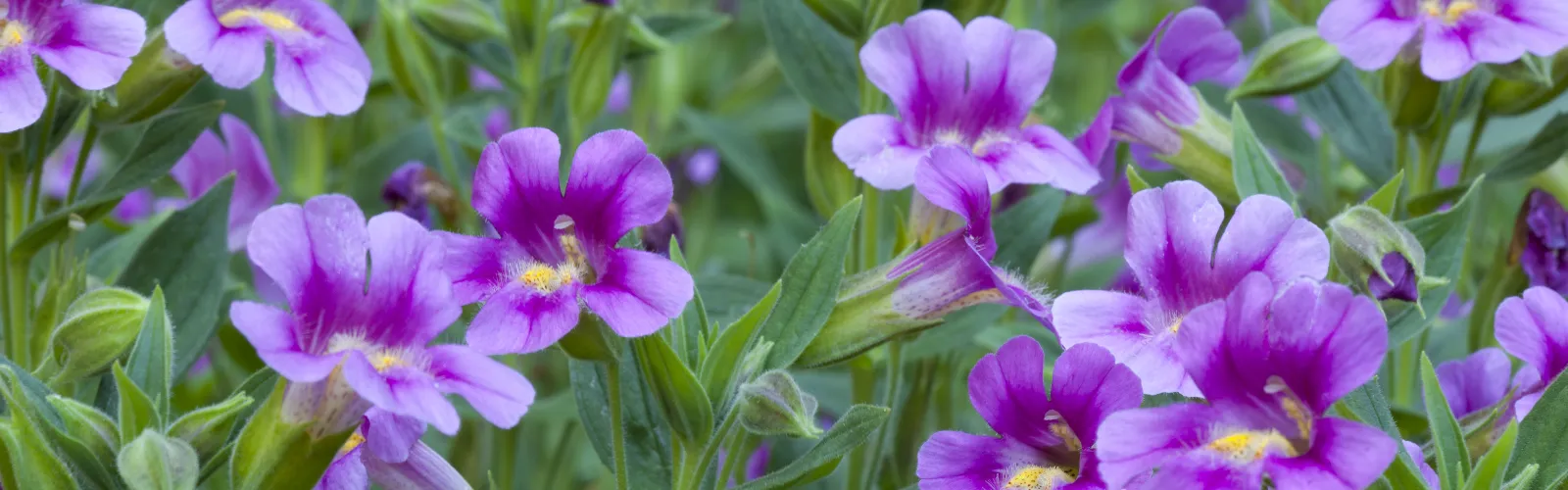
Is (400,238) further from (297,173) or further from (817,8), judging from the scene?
(297,173)

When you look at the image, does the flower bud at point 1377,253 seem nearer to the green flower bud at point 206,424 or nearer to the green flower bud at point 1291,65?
the green flower bud at point 1291,65

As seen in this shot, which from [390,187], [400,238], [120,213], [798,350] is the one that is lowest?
[120,213]

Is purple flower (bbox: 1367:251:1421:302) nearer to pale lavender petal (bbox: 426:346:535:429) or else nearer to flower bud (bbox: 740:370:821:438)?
flower bud (bbox: 740:370:821:438)

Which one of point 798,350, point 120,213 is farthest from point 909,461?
point 120,213

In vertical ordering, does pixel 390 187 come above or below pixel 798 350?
below

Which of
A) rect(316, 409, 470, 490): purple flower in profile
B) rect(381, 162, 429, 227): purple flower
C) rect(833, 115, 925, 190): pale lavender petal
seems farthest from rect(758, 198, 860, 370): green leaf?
rect(381, 162, 429, 227): purple flower

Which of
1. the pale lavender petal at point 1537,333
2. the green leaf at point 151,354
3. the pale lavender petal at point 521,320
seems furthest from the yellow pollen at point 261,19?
the pale lavender petal at point 1537,333

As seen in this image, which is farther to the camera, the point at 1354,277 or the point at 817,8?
the point at 817,8

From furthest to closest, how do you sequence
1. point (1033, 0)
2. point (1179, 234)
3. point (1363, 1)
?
1. point (1033, 0)
2. point (1363, 1)
3. point (1179, 234)
